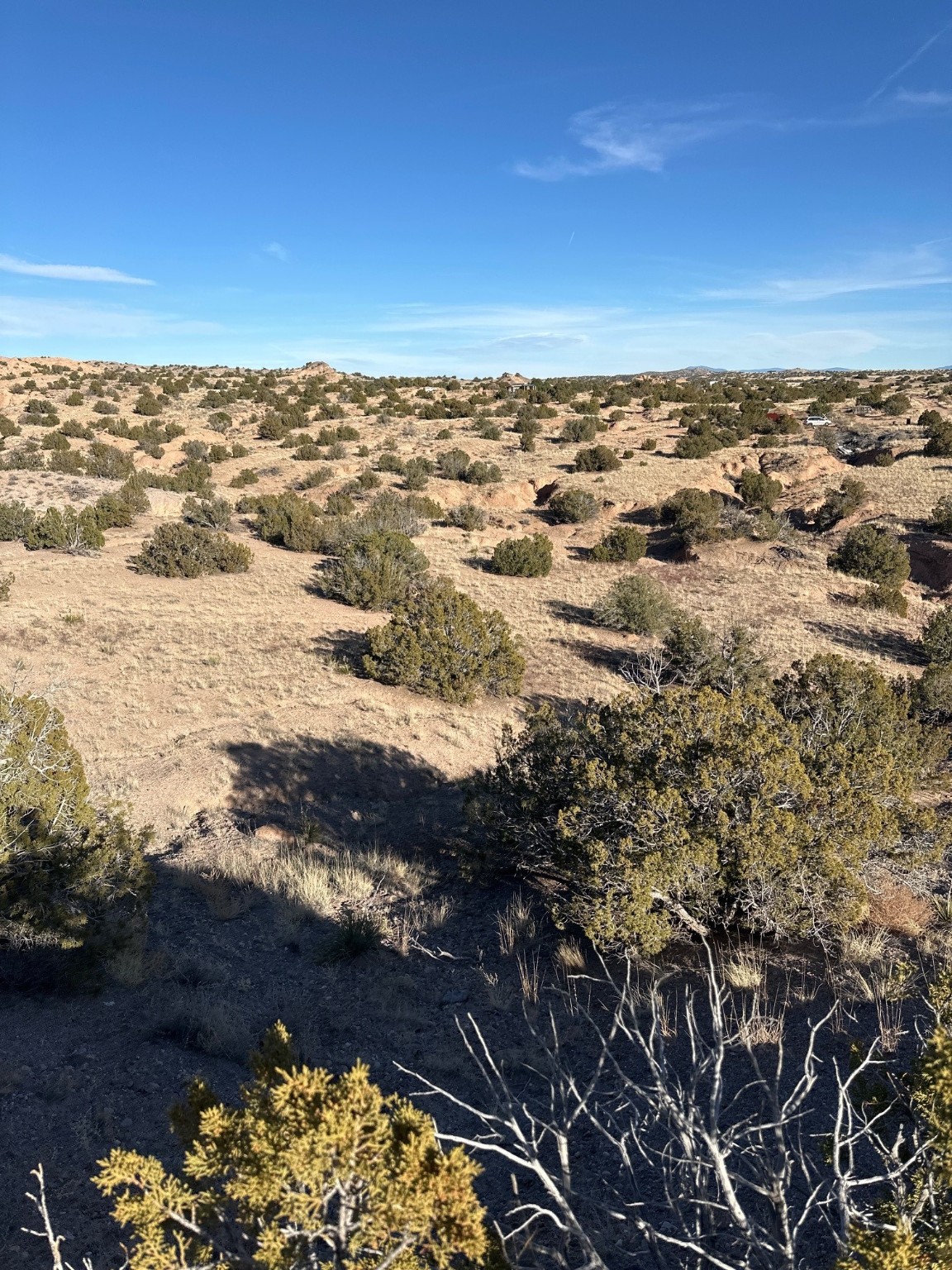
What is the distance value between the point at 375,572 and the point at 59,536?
906 centimetres

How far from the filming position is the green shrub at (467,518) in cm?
2342

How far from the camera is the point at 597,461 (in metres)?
28.0

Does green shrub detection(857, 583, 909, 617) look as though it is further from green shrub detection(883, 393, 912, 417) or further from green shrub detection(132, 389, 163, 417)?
green shrub detection(132, 389, 163, 417)

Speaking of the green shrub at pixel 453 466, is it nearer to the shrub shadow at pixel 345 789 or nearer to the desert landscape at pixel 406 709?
the desert landscape at pixel 406 709

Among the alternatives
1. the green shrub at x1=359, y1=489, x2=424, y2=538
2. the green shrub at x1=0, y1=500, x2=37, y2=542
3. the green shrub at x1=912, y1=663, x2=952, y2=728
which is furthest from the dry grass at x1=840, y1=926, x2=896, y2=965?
the green shrub at x1=0, y1=500, x2=37, y2=542

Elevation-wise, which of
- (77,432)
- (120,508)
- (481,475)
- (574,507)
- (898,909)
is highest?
(77,432)

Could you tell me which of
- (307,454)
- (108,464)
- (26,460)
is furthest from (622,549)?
(26,460)

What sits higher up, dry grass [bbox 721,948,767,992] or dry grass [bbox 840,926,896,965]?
dry grass [bbox 840,926,896,965]

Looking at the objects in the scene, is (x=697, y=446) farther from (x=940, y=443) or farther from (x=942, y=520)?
(x=942, y=520)

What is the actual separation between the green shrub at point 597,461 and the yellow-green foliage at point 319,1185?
2745 cm

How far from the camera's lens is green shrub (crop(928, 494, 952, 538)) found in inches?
784

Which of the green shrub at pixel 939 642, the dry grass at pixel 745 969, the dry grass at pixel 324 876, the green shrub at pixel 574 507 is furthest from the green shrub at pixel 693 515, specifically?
the dry grass at pixel 745 969

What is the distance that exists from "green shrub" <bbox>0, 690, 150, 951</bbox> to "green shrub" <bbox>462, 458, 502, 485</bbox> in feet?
71.9

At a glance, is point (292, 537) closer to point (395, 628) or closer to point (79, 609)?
point (79, 609)
